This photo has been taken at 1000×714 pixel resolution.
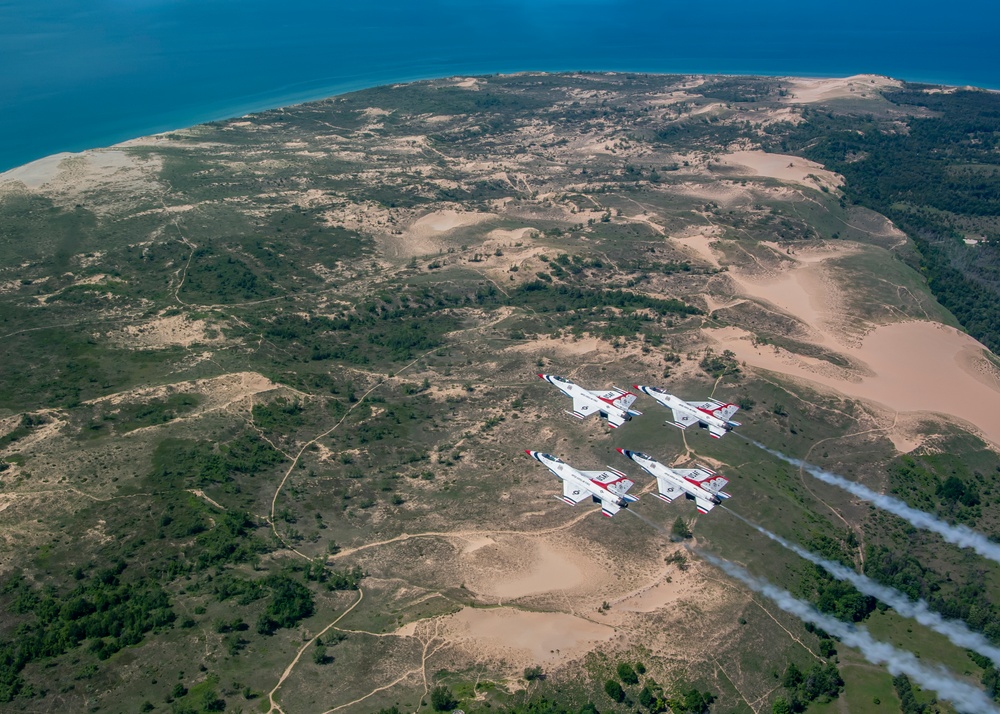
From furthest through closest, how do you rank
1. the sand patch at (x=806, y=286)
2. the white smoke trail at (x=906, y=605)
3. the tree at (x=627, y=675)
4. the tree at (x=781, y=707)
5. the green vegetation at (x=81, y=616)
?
the sand patch at (x=806, y=286) < the white smoke trail at (x=906, y=605) < the tree at (x=627, y=675) < the tree at (x=781, y=707) < the green vegetation at (x=81, y=616)

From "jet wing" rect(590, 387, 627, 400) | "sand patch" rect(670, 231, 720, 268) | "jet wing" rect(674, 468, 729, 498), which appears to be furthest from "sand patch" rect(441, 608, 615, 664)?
"sand patch" rect(670, 231, 720, 268)

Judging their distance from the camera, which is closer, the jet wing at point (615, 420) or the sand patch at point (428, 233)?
the jet wing at point (615, 420)

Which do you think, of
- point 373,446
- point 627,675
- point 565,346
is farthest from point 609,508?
point 565,346

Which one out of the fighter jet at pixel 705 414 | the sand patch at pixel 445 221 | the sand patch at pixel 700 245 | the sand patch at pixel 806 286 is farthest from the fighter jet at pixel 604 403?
the sand patch at pixel 445 221

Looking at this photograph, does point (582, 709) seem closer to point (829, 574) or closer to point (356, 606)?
point (356, 606)

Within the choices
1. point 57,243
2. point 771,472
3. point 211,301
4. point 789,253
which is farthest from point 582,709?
point 57,243

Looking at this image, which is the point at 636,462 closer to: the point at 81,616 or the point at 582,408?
the point at 582,408

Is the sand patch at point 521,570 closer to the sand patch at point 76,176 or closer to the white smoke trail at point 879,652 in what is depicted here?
the white smoke trail at point 879,652
